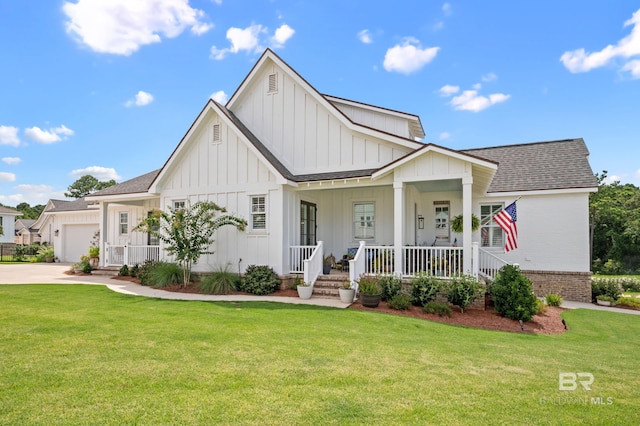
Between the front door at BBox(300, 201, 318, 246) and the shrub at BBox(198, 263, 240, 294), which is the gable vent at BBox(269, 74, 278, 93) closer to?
the front door at BBox(300, 201, 318, 246)

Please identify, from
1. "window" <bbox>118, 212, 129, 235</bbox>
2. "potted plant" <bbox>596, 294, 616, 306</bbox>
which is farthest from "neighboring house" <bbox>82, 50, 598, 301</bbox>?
"window" <bbox>118, 212, 129, 235</bbox>

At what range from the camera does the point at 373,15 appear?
1353 centimetres

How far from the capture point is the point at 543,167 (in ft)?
49.1

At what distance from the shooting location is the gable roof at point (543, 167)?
1357cm

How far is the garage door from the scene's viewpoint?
2430cm

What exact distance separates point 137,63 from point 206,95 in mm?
3569

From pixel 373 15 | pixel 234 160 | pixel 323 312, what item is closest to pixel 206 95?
pixel 234 160

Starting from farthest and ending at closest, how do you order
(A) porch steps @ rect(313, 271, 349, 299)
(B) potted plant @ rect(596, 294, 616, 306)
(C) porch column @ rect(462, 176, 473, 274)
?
(B) potted plant @ rect(596, 294, 616, 306), (A) porch steps @ rect(313, 271, 349, 299), (C) porch column @ rect(462, 176, 473, 274)

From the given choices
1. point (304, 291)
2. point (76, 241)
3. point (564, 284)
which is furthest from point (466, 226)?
point (76, 241)

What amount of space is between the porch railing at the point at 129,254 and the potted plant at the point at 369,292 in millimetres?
10074

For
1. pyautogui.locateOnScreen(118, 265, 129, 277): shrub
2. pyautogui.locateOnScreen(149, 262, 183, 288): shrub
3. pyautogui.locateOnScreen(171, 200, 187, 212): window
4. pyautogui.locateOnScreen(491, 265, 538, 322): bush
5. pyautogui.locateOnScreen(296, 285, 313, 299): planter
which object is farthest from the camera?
pyautogui.locateOnScreen(118, 265, 129, 277): shrub

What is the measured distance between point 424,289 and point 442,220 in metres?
5.99

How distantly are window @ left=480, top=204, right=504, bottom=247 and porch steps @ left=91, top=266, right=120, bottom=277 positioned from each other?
54.5 feet

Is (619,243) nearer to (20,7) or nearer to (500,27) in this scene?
(500,27)
